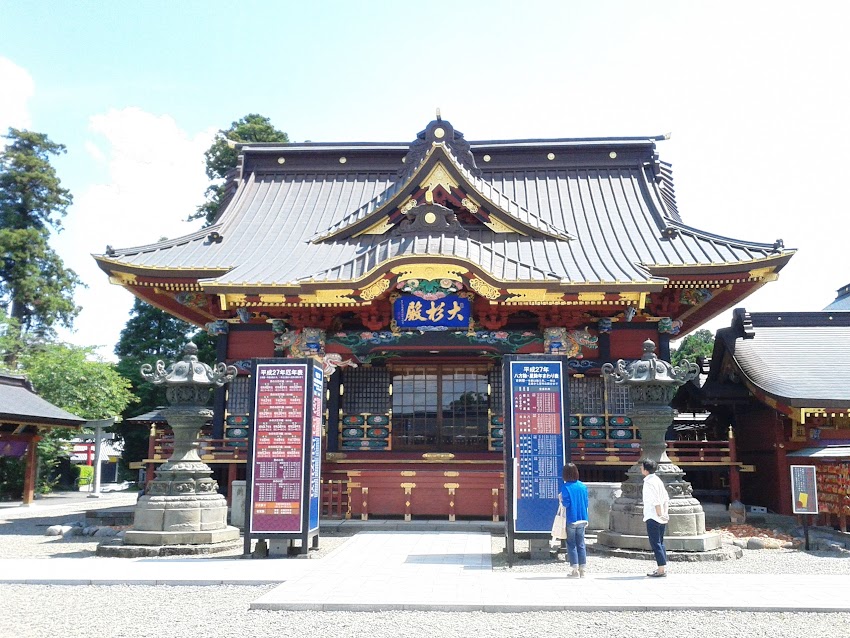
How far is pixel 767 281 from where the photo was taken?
51.8ft

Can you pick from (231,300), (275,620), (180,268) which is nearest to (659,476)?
(275,620)

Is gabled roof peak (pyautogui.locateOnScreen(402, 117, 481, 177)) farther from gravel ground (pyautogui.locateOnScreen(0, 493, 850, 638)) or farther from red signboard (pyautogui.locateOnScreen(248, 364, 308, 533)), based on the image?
gravel ground (pyautogui.locateOnScreen(0, 493, 850, 638))

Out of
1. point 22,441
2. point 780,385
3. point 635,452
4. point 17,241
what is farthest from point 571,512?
point 17,241

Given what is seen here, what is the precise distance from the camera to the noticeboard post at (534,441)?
9.90 m

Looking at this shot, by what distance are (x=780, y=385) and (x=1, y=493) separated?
1037 inches

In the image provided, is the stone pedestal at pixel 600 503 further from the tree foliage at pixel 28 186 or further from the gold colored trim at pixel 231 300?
the tree foliage at pixel 28 186

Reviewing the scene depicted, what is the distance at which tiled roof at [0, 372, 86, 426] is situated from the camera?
21094mm

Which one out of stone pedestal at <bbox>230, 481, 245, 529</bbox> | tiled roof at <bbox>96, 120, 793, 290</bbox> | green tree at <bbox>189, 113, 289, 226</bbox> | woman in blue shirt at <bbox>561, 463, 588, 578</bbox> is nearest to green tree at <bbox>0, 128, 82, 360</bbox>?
green tree at <bbox>189, 113, 289, 226</bbox>

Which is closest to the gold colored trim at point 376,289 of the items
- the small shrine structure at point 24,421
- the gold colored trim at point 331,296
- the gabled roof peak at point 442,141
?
the gold colored trim at point 331,296

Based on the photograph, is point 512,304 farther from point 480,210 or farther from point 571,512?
point 571,512

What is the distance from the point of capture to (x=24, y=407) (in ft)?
72.5

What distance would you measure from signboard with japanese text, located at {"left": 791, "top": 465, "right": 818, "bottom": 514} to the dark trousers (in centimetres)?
420

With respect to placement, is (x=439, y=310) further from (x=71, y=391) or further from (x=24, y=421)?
(x=71, y=391)

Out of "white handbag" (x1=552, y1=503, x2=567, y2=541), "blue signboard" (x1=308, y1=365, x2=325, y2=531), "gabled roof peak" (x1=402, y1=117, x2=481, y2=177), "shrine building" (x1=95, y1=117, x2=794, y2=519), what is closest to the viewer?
"white handbag" (x1=552, y1=503, x2=567, y2=541)
